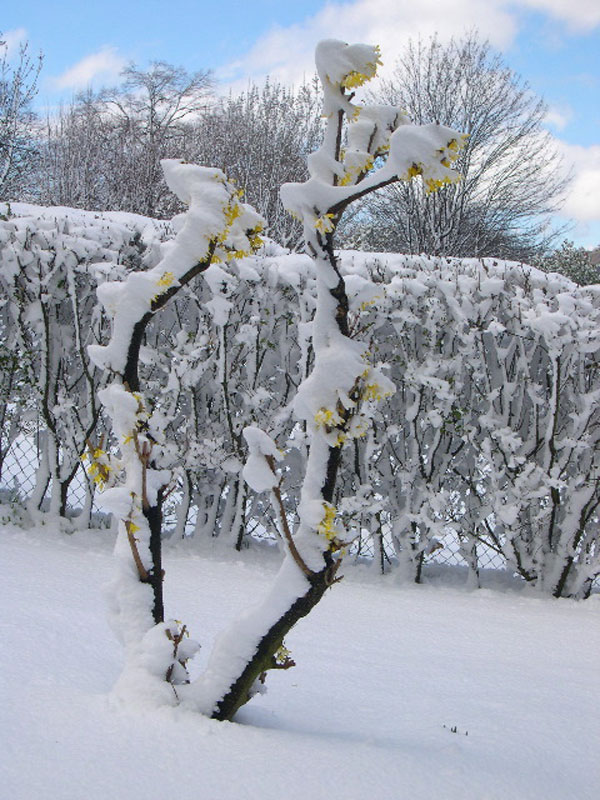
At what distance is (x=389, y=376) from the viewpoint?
4.86 meters

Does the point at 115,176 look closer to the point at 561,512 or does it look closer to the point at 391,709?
the point at 561,512

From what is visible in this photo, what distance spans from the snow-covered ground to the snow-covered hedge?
20.5 inches

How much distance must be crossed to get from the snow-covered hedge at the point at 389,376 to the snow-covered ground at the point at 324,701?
0.52 metres

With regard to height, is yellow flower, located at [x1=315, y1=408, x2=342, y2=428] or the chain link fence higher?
yellow flower, located at [x1=315, y1=408, x2=342, y2=428]

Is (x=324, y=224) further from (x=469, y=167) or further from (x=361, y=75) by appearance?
(x=469, y=167)

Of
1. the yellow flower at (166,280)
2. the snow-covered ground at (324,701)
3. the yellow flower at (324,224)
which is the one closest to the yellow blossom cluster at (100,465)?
the yellow flower at (166,280)

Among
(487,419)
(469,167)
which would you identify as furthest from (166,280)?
(469,167)

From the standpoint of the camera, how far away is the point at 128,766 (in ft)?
5.23

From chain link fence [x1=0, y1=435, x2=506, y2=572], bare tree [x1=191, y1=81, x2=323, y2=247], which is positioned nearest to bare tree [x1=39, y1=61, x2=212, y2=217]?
bare tree [x1=191, y1=81, x2=323, y2=247]

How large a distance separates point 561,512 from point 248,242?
3.64 m

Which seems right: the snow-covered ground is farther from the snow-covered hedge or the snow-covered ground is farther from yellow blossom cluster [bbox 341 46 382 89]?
yellow blossom cluster [bbox 341 46 382 89]

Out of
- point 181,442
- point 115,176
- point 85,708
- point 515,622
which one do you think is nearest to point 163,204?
point 115,176

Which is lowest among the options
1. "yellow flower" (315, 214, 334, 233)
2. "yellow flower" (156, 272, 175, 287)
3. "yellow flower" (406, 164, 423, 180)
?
"yellow flower" (156, 272, 175, 287)

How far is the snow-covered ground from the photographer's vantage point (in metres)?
1.63
